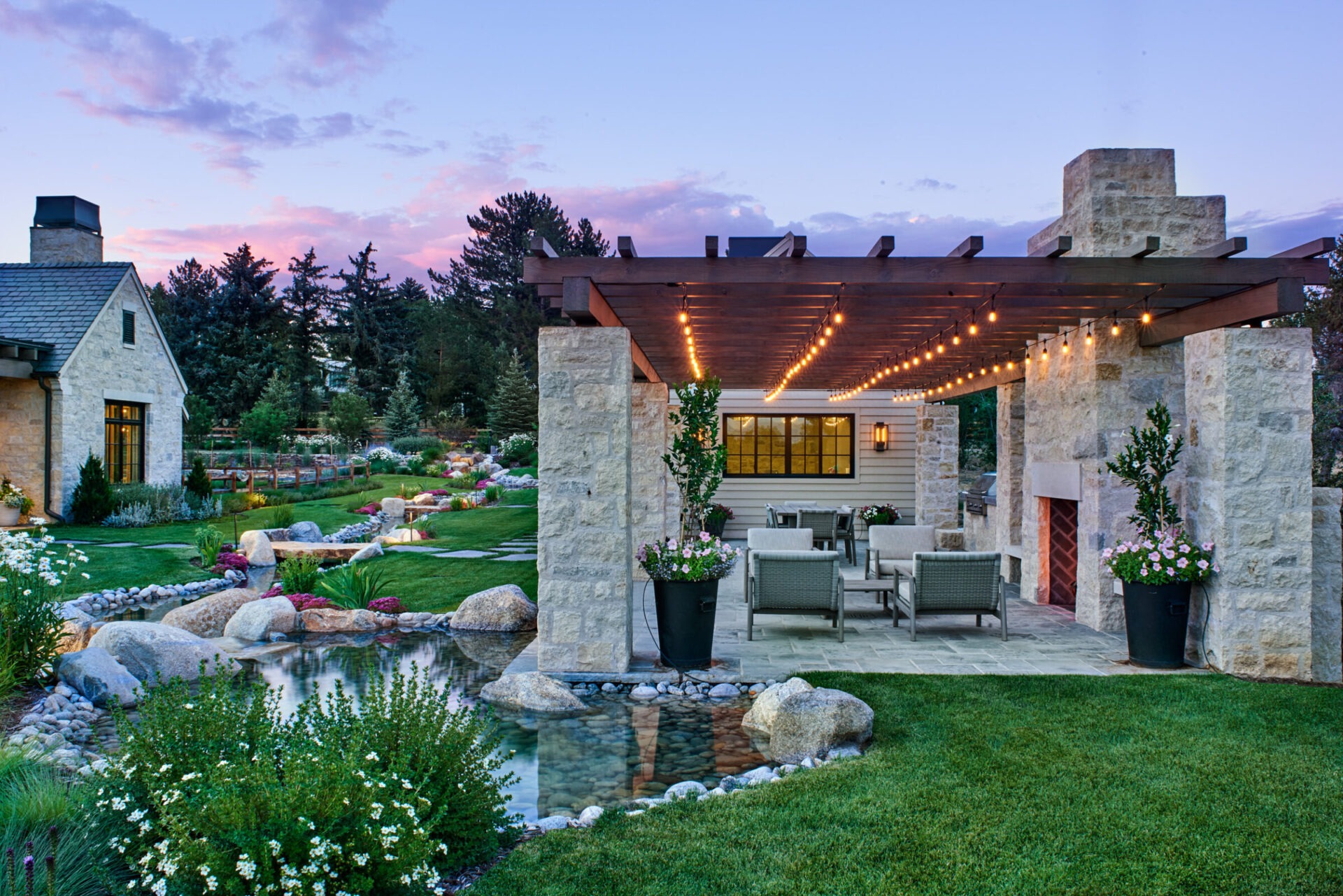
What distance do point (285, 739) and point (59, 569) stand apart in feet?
28.0

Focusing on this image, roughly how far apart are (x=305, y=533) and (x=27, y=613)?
800 centimetres

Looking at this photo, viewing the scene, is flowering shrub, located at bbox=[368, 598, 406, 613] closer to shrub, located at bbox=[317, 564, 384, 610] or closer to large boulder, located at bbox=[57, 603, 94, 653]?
shrub, located at bbox=[317, 564, 384, 610]

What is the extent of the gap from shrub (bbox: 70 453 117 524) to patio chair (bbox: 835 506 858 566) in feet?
42.2

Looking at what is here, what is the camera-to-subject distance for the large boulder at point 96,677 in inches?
201

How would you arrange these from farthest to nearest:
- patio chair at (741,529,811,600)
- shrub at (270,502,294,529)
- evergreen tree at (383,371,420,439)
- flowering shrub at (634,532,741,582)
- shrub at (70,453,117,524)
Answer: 1. evergreen tree at (383,371,420,439)
2. shrub at (70,453,117,524)
3. shrub at (270,502,294,529)
4. patio chair at (741,529,811,600)
5. flowering shrub at (634,532,741,582)

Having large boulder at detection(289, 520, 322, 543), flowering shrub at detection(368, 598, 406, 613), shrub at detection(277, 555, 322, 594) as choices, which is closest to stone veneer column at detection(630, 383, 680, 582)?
flowering shrub at detection(368, 598, 406, 613)

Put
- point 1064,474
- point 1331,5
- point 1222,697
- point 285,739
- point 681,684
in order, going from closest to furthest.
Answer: point 285,739
point 1222,697
point 681,684
point 1064,474
point 1331,5

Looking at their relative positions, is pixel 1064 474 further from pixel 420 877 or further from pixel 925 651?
pixel 420 877

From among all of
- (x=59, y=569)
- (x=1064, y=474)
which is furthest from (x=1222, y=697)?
(x=59, y=569)

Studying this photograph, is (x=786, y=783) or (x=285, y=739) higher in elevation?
(x=285, y=739)

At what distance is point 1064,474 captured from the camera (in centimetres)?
714

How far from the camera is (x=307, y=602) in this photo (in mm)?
7926

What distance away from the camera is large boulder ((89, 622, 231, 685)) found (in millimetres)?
5773

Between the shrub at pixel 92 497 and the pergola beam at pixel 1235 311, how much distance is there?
53.1 feet
